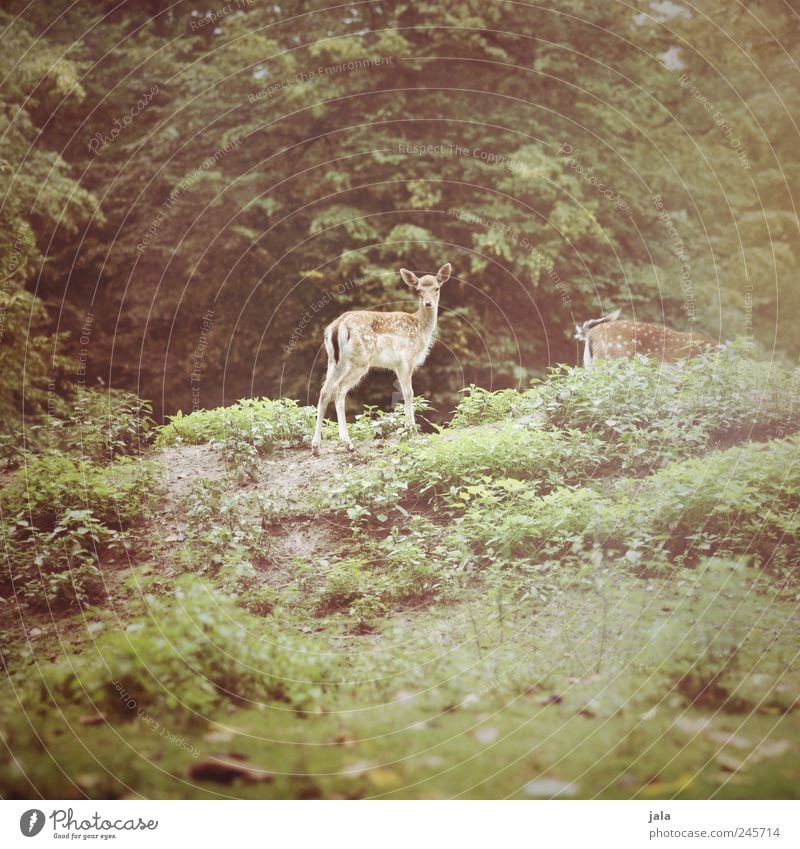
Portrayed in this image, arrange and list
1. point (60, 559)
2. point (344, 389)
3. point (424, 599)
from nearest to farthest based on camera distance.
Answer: point (424, 599) < point (60, 559) < point (344, 389)

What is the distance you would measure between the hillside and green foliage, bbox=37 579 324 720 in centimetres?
2

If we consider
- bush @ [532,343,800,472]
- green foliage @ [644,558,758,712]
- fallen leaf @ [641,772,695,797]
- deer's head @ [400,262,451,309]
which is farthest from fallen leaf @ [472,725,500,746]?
deer's head @ [400,262,451,309]

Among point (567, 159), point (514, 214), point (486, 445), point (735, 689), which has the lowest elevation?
point (735, 689)

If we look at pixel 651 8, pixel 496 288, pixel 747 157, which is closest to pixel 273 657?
pixel 496 288

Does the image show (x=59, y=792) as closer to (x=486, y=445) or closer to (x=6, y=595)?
Result: (x=6, y=595)

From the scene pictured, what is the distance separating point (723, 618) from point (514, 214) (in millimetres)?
7483

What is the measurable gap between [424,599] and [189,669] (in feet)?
6.83

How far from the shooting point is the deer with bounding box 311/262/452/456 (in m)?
8.95

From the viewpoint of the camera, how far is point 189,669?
17.6 feet

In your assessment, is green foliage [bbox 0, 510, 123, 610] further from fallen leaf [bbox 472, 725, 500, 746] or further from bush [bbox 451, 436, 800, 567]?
fallen leaf [bbox 472, 725, 500, 746]

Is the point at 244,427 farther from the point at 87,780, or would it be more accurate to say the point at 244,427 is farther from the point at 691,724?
the point at 691,724

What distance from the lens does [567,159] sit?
12000 mm

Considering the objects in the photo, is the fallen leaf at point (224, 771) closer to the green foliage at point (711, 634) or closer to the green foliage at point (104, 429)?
the green foliage at point (711, 634)

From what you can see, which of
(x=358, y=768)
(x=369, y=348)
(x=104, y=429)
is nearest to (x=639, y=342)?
(x=369, y=348)
